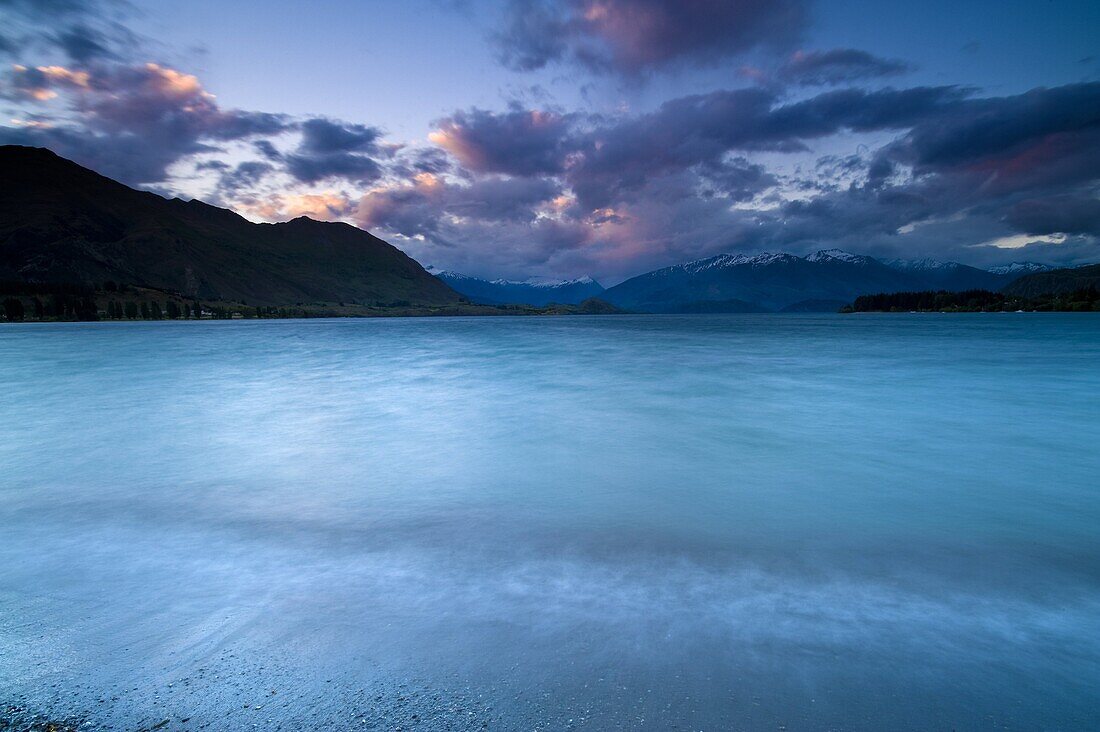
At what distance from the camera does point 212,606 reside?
5.54 meters

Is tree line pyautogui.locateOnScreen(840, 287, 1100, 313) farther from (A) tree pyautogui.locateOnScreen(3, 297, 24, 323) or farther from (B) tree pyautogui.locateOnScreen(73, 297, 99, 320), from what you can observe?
(A) tree pyautogui.locateOnScreen(3, 297, 24, 323)

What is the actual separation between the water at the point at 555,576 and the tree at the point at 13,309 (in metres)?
193

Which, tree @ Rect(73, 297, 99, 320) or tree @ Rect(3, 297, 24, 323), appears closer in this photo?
tree @ Rect(3, 297, 24, 323)

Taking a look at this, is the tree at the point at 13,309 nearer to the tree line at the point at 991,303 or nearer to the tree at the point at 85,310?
the tree at the point at 85,310

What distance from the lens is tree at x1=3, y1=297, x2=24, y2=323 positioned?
150 m

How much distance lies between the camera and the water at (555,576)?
4090 mm

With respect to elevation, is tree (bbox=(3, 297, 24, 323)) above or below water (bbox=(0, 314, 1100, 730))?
above

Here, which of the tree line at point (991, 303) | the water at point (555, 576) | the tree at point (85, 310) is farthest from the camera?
the tree line at point (991, 303)

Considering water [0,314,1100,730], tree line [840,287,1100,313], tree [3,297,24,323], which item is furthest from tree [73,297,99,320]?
tree line [840,287,1100,313]

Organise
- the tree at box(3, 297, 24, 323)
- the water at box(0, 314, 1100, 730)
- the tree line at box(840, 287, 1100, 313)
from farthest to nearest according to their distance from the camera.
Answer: the tree line at box(840, 287, 1100, 313), the tree at box(3, 297, 24, 323), the water at box(0, 314, 1100, 730)

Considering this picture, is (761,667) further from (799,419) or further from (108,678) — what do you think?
(799,419)

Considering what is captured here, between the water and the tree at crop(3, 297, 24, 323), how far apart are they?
193 m

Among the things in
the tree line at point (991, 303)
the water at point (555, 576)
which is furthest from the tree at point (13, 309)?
the tree line at point (991, 303)

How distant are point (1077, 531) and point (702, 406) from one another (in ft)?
40.2
